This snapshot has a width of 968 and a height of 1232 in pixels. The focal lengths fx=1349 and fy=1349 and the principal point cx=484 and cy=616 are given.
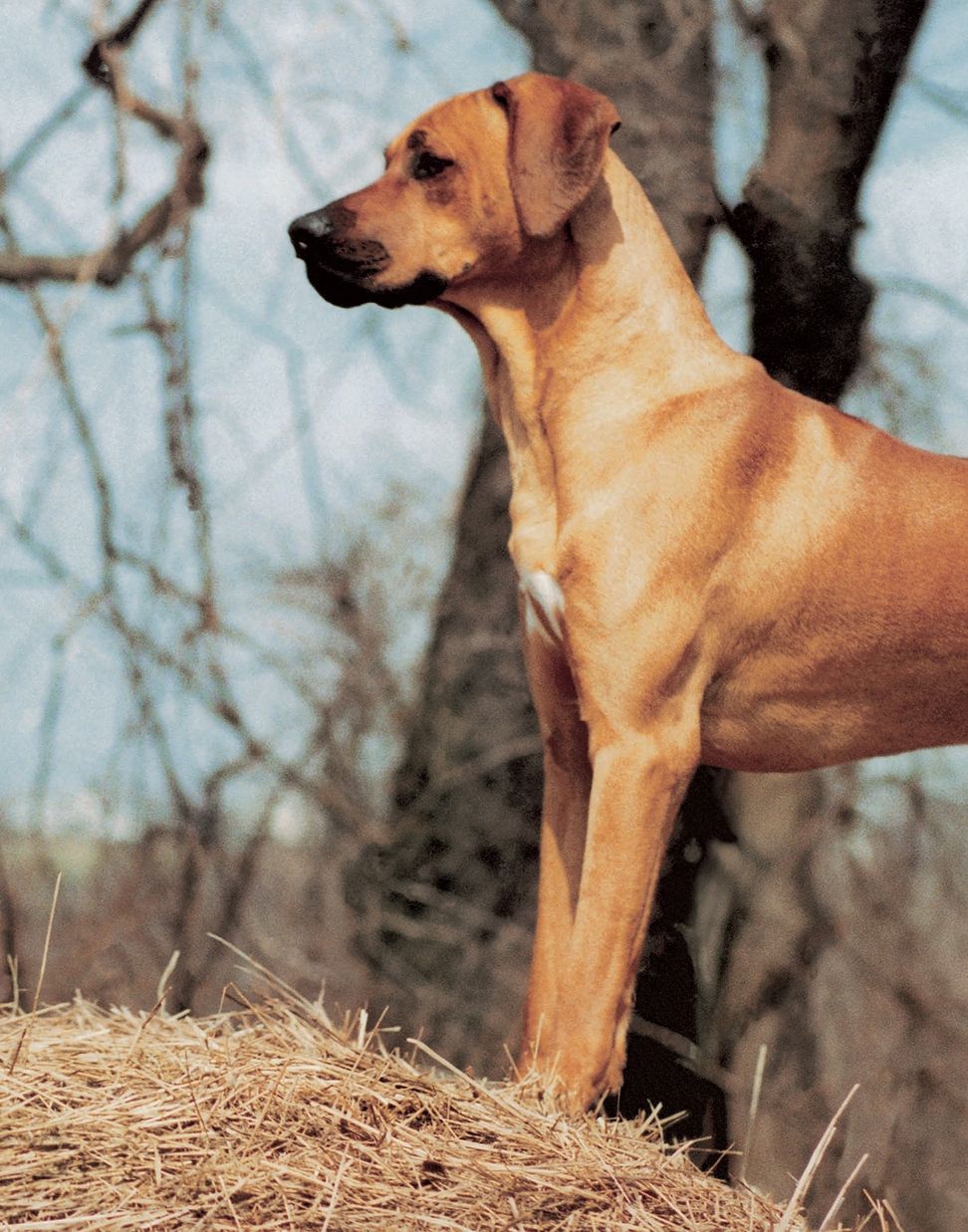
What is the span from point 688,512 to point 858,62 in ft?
10.4

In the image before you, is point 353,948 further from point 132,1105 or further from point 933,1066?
point 132,1105

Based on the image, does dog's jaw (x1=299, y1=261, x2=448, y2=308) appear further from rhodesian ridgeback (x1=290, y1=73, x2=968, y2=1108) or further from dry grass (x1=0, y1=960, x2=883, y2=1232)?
dry grass (x1=0, y1=960, x2=883, y2=1232)

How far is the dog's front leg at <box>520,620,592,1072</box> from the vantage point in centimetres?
356

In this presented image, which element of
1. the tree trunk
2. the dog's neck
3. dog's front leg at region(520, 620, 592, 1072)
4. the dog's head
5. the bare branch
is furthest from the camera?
the tree trunk

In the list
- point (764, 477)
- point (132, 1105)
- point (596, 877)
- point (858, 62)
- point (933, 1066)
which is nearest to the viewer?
point (132, 1105)

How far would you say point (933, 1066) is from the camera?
21.8ft

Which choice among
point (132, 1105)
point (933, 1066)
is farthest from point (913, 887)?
point (132, 1105)

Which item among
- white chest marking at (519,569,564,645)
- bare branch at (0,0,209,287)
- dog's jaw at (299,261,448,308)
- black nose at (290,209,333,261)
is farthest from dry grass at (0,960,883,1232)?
bare branch at (0,0,209,287)

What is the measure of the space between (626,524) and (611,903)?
0.92m

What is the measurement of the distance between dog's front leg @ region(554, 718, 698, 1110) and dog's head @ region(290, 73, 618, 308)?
4.17ft

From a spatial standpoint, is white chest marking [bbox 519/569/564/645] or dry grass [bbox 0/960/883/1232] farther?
white chest marking [bbox 519/569/564/645]

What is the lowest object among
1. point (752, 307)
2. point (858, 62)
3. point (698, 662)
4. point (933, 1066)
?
point (933, 1066)

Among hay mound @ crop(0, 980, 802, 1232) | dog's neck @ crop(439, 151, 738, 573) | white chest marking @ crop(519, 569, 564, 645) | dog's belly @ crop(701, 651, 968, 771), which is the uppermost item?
dog's neck @ crop(439, 151, 738, 573)

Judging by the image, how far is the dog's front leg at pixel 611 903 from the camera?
127 inches
